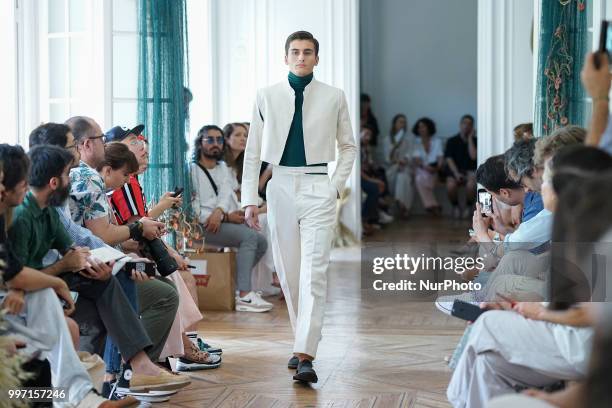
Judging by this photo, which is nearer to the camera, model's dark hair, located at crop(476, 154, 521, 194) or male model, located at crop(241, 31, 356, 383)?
model's dark hair, located at crop(476, 154, 521, 194)

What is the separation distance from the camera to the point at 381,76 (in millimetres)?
16219

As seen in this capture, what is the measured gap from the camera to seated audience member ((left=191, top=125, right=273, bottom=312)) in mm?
7391

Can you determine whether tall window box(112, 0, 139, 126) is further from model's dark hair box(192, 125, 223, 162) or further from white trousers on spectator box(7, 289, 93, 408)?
white trousers on spectator box(7, 289, 93, 408)

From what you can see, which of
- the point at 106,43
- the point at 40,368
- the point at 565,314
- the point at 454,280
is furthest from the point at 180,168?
the point at 565,314

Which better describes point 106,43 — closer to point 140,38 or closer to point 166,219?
point 140,38

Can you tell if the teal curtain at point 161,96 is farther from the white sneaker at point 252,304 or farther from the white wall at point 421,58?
the white wall at point 421,58

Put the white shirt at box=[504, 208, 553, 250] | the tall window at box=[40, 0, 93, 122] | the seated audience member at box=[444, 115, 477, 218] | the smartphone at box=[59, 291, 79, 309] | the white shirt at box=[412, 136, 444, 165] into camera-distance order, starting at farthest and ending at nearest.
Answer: the white shirt at box=[412, 136, 444, 165]
the seated audience member at box=[444, 115, 477, 218]
the tall window at box=[40, 0, 93, 122]
the white shirt at box=[504, 208, 553, 250]
the smartphone at box=[59, 291, 79, 309]

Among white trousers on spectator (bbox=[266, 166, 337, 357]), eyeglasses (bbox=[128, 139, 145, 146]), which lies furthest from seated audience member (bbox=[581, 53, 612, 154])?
eyeglasses (bbox=[128, 139, 145, 146])

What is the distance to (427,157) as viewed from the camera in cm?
1522

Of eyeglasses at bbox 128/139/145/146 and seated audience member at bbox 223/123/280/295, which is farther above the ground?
eyeglasses at bbox 128/139/145/146

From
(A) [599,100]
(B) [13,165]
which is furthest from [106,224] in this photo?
(A) [599,100]

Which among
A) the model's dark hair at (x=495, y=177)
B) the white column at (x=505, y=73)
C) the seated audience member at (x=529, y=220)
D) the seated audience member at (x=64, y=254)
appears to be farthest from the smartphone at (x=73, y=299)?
the white column at (x=505, y=73)

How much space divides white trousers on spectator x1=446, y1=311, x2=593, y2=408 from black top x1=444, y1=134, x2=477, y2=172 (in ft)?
37.9

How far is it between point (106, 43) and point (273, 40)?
3.71 metres
